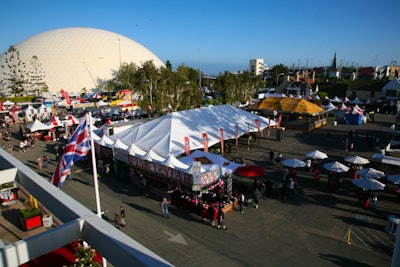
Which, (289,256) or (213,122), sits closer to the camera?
(289,256)

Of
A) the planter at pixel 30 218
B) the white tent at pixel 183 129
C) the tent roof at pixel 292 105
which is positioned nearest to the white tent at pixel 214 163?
the white tent at pixel 183 129

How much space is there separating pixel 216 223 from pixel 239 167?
14.6 feet

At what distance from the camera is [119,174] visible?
62.1ft

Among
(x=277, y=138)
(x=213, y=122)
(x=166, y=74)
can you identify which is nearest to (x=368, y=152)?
(x=277, y=138)

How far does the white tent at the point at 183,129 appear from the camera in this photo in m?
19.6

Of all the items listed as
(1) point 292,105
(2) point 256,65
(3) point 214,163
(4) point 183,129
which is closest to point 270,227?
(3) point 214,163

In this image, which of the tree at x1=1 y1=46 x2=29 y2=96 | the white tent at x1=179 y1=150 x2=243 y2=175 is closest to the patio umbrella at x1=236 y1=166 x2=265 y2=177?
the white tent at x1=179 y1=150 x2=243 y2=175

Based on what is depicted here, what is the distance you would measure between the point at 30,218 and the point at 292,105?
32.4m

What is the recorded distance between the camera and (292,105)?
3681 centimetres

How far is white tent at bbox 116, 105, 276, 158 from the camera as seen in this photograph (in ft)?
64.2

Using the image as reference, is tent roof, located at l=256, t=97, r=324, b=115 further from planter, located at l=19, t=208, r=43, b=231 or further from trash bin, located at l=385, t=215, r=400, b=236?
planter, located at l=19, t=208, r=43, b=231

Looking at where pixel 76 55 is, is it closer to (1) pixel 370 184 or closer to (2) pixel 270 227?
(2) pixel 270 227

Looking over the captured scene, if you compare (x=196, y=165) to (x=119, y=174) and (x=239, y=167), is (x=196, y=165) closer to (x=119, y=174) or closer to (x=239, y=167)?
(x=239, y=167)

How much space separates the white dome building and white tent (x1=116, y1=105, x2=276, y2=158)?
58.1 meters
